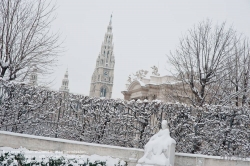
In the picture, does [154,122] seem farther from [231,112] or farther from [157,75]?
[157,75]

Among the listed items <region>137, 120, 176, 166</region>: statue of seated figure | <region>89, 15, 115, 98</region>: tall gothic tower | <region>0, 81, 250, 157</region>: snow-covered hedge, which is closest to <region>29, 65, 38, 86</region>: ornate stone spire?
<region>0, 81, 250, 157</region>: snow-covered hedge

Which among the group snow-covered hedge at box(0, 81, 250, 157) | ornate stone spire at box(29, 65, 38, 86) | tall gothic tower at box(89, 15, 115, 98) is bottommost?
snow-covered hedge at box(0, 81, 250, 157)

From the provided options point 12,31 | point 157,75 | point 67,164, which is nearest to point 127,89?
point 157,75

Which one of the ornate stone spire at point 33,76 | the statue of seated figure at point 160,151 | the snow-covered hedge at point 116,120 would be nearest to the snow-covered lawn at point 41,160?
the statue of seated figure at point 160,151

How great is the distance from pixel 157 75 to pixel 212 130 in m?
22.9

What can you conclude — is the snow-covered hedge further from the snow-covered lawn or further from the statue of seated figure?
the snow-covered lawn

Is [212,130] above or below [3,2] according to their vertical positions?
below

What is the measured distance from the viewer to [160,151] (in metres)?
10.5

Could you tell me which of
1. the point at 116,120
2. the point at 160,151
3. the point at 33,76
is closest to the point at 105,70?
the point at 33,76

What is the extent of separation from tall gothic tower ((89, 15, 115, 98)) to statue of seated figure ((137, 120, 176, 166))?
119m

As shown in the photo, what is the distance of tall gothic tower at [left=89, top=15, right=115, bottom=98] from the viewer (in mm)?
130875

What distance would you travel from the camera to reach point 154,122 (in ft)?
46.0

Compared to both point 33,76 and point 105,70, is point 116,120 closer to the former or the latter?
point 33,76

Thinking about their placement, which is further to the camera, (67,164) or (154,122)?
(154,122)
